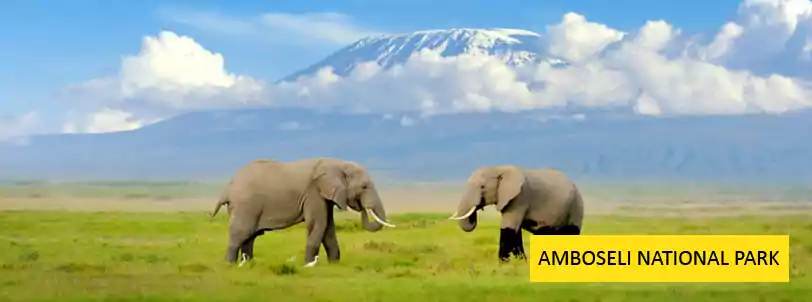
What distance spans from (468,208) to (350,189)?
2.96 metres

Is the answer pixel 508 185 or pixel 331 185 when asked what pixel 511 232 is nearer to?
pixel 508 185

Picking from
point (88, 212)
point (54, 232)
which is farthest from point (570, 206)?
point (88, 212)

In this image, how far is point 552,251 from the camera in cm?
2167

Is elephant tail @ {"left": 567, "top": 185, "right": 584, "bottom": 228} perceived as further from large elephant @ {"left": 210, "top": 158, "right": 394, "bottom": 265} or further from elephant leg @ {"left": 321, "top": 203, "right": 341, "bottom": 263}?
elephant leg @ {"left": 321, "top": 203, "right": 341, "bottom": 263}

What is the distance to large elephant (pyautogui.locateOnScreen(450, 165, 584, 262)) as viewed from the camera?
84.6 feet

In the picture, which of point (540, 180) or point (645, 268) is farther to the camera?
point (540, 180)

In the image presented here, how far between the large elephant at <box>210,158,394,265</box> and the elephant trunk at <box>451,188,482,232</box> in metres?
2.17

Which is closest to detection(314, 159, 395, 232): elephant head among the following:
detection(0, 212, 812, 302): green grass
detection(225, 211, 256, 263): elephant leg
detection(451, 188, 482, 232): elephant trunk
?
detection(0, 212, 812, 302): green grass

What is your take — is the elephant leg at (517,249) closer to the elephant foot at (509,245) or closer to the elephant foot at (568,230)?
the elephant foot at (509,245)

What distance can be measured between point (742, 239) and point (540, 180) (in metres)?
6.08

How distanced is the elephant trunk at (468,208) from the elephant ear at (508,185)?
1.55 ft

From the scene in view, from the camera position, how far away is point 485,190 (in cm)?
2614

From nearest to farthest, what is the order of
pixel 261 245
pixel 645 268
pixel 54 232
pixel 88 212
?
pixel 645 268 → pixel 261 245 → pixel 54 232 → pixel 88 212

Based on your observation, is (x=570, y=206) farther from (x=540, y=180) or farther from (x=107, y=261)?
(x=107, y=261)
